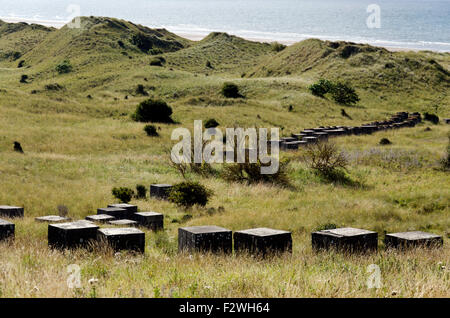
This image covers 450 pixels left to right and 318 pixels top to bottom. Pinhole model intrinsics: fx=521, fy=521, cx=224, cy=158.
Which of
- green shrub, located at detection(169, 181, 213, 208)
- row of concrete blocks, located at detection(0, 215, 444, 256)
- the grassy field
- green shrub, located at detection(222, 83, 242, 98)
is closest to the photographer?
the grassy field

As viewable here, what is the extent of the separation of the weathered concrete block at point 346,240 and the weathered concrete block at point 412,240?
1.70 feet

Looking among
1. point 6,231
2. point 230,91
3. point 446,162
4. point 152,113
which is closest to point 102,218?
point 6,231

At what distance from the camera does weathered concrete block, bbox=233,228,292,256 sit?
11.1 m

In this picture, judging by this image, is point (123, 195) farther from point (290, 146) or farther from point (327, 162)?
point (290, 146)

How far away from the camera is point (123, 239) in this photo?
36.4ft

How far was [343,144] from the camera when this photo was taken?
136 ft

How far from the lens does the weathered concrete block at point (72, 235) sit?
1112cm

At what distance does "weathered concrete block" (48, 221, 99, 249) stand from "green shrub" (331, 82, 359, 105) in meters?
67.8

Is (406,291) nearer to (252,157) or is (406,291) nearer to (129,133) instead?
(252,157)

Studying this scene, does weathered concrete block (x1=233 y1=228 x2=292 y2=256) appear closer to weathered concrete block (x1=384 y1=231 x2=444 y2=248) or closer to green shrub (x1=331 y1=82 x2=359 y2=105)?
weathered concrete block (x1=384 y1=231 x2=444 y2=248)

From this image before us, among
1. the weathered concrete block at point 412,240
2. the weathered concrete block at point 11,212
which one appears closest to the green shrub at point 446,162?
the weathered concrete block at point 412,240

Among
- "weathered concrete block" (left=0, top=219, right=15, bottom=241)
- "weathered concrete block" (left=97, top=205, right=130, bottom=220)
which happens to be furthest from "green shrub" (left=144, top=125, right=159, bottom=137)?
"weathered concrete block" (left=0, top=219, right=15, bottom=241)

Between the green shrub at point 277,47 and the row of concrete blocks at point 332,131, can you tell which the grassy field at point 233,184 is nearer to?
the row of concrete blocks at point 332,131

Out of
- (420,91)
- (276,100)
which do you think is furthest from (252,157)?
(420,91)
